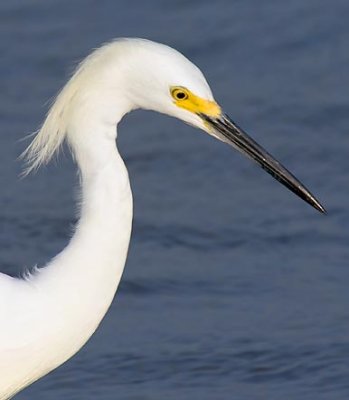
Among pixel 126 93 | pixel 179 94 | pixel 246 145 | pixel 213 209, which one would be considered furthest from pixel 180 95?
pixel 213 209

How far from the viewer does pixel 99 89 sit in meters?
5.29

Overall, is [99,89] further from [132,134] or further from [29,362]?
[132,134]

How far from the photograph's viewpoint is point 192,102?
17.3 ft

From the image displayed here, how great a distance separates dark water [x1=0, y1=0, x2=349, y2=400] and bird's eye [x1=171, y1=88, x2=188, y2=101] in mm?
1993

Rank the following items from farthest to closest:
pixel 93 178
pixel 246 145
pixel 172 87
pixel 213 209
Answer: pixel 213 209, pixel 246 145, pixel 93 178, pixel 172 87

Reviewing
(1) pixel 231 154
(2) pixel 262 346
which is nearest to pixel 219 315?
(2) pixel 262 346

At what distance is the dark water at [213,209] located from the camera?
6992 mm

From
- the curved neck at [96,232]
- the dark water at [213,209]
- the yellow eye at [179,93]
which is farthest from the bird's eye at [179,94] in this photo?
the dark water at [213,209]

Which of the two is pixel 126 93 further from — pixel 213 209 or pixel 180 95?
pixel 213 209

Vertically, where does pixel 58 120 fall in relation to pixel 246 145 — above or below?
above

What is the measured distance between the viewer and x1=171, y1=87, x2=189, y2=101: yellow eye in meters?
5.22

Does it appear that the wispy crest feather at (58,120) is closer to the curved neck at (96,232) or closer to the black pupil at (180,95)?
the curved neck at (96,232)

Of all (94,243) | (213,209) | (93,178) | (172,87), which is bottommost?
(94,243)

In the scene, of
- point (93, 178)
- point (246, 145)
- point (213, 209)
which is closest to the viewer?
point (93, 178)
